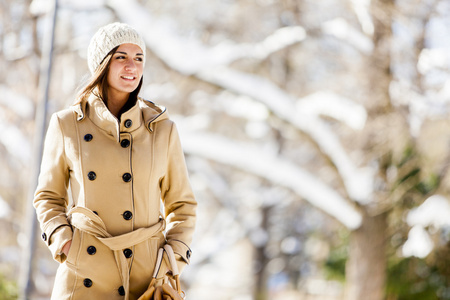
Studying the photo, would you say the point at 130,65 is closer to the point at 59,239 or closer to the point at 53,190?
the point at 53,190

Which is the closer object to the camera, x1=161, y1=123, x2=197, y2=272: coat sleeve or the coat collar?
the coat collar

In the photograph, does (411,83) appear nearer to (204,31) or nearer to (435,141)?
(435,141)

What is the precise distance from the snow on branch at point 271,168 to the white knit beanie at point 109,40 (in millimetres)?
5734

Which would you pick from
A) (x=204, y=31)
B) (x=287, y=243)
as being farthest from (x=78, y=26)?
(x=287, y=243)

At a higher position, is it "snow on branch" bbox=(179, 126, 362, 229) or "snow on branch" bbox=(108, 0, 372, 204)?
"snow on branch" bbox=(108, 0, 372, 204)

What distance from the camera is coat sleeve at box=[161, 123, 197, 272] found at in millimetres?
A: 2875

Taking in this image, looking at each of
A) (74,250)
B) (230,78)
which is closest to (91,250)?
(74,250)

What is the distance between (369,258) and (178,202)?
6886 millimetres

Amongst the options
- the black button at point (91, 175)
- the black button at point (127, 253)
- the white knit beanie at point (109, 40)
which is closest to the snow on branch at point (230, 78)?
the white knit beanie at point (109, 40)

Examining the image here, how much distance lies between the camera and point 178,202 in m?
2.99

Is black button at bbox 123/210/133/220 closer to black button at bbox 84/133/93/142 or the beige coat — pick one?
the beige coat

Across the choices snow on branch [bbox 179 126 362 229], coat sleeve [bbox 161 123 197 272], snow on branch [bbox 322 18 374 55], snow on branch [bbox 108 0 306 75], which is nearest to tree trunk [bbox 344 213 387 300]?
snow on branch [bbox 179 126 362 229]

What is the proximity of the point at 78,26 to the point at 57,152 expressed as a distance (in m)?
10.6

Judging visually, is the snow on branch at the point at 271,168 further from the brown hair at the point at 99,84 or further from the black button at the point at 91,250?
the black button at the point at 91,250
